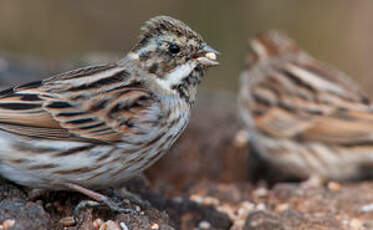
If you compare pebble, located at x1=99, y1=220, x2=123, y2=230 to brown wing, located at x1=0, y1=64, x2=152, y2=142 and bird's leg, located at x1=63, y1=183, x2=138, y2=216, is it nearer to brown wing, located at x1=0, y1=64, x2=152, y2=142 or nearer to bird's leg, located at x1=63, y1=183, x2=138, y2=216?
bird's leg, located at x1=63, y1=183, x2=138, y2=216

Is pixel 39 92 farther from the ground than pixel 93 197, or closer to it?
farther from the ground

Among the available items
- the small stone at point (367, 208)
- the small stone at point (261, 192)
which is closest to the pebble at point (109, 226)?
the small stone at point (261, 192)

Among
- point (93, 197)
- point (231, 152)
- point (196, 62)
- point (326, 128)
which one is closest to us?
point (93, 197)

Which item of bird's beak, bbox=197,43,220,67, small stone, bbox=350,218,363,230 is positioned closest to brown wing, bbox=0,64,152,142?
bird's beak, bbox=197,43,220,67

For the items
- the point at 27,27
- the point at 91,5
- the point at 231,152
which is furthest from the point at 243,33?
the point at 231,152

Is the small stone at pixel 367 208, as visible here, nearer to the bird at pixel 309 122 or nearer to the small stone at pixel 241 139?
the bird at pixel 309 122

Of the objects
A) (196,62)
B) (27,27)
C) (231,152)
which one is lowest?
(196,62)

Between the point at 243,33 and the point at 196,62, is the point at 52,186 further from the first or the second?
the point at 243,33
